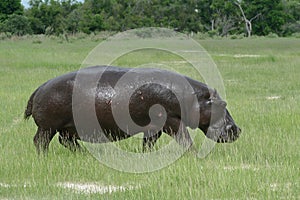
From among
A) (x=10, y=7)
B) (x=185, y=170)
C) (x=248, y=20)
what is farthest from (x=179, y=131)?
(x=248, y=20)

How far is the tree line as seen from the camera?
2100 inches

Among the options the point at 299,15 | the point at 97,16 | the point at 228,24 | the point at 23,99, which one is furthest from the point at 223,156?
the point at 299,15

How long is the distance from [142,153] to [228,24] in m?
55.3

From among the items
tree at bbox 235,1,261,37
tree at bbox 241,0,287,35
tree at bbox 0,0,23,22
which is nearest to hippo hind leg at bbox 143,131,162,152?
tree at bbox 0,0,23,22

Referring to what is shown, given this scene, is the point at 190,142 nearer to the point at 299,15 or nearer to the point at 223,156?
the point at 223,156

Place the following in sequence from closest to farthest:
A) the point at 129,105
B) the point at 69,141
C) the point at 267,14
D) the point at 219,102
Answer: the point at 129,105 < the point at 219,102 < the point at 69,141 < the point at 267,14

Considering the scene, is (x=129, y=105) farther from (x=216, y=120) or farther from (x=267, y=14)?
(x=267, y=14)

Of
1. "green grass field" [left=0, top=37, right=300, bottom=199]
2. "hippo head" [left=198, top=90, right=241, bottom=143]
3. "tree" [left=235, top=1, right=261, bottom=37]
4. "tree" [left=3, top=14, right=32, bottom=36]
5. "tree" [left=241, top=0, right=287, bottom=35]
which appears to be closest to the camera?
"green grass field" [left=0, top=37, right=300, bottom=199]

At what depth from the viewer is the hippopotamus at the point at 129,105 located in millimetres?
5797

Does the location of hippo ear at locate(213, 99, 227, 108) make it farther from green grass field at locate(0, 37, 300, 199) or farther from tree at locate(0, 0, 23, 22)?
tree at locate(0, 0, 23, 22)

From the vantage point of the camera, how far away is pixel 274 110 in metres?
9.70

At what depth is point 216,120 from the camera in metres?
5.96

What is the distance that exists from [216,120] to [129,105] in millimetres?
906

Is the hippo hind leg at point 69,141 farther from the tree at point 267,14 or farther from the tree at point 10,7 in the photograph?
the tree at point 267,14
